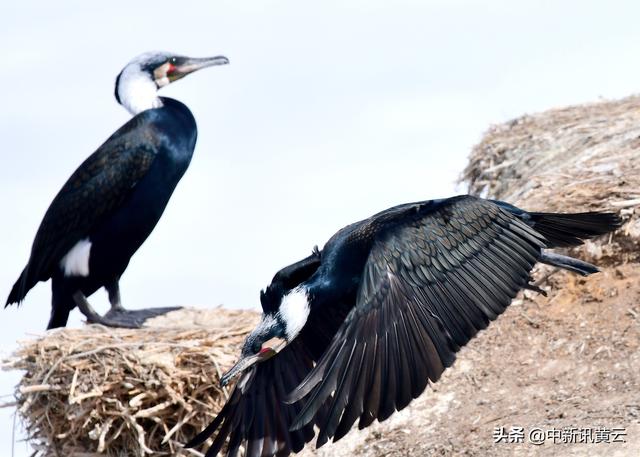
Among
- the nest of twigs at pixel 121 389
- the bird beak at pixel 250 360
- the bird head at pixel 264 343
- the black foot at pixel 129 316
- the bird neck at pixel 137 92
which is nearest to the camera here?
the bird beak at pixel 250 360

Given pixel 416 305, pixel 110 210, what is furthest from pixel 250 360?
pixel 110 210

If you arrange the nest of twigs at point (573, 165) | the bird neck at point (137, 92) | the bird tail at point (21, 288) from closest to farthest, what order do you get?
the nest of twigs at point (573, 165)
the bird tail at point (21, 288)
the bird neck at point (137, 92)

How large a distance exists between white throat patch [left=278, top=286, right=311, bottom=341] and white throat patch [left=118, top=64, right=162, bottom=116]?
317 centimetres

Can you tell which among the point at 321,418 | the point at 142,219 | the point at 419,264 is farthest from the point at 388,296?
the point at 142,219

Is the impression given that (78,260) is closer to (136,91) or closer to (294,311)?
(136,91)

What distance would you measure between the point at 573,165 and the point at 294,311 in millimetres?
3681

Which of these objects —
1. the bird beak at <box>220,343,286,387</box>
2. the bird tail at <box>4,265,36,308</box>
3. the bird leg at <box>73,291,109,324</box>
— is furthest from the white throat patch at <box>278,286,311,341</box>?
the bird tail at <box>4,265,36,308</box>

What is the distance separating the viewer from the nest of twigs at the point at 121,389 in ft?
27.4

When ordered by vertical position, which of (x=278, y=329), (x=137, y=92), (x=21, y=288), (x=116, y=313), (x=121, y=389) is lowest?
(x=121, y=389)

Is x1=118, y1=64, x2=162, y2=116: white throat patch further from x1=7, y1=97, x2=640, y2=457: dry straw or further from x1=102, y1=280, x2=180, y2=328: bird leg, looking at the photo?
x1=7, y1=97, x2=640, y2=457: dry straw

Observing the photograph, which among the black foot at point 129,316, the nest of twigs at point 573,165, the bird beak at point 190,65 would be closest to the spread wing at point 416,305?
the nest of twigs at point 573,165

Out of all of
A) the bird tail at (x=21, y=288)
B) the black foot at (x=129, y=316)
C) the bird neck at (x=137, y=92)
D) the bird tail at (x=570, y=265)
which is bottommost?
the bird tail at (x=570, y=265)

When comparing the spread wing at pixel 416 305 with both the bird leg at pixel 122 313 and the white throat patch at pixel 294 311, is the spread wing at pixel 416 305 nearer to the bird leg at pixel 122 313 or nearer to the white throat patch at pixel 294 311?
the white throat patch at pixel 294 311

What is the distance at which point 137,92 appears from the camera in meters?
9.93
